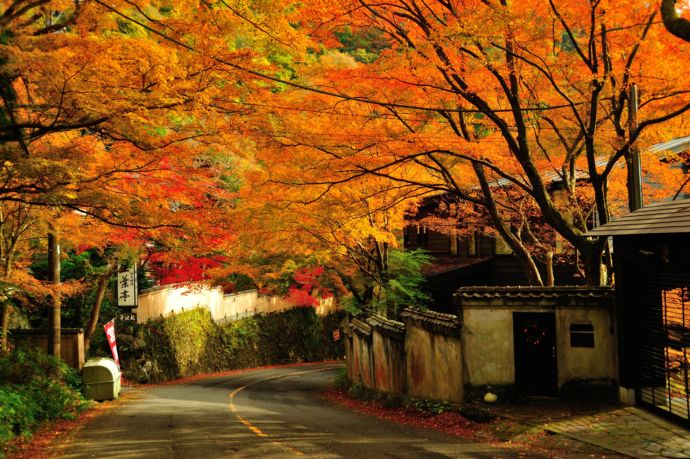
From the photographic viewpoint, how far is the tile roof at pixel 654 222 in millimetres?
10383

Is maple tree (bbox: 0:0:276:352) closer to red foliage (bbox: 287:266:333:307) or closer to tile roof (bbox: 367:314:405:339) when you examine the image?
tile roof (bbox: 367:314:405:339)

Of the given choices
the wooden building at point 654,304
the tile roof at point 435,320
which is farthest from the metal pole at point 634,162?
the tile roof at point 435,320

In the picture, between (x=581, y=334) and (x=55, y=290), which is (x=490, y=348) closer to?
(x=581, y=334)

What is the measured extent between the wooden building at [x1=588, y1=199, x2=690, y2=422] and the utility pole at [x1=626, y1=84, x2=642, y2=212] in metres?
0.63

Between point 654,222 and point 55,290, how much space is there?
17.1 meters

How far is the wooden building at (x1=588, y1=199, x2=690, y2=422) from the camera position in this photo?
10.8m

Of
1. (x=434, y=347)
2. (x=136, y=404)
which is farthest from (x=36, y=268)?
(x=434, y=347)

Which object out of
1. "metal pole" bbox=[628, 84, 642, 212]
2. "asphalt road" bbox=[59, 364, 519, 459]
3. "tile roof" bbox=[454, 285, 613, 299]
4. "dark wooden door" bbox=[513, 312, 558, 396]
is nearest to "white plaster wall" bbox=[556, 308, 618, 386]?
"dark wooden door" bbox=[513, 312, 558, 396]

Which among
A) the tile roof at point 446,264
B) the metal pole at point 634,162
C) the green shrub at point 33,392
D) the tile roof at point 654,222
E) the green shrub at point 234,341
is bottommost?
the green shrub at point 234,341

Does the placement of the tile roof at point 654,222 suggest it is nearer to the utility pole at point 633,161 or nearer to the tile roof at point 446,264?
the utility pole at point 633,161

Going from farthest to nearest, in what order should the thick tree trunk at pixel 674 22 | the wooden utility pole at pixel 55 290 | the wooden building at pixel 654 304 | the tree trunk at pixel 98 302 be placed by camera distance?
the tree trunk at pixel 98 302
the wooden utility pole at pixel 55 290
the wooden building at pixel 654 304
the thick tree trunk at pixel 674 22

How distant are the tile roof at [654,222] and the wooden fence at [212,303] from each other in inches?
885

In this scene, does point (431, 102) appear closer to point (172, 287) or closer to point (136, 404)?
point (136, 404)

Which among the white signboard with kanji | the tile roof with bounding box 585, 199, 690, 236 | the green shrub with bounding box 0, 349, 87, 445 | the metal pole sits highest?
the metal pole
